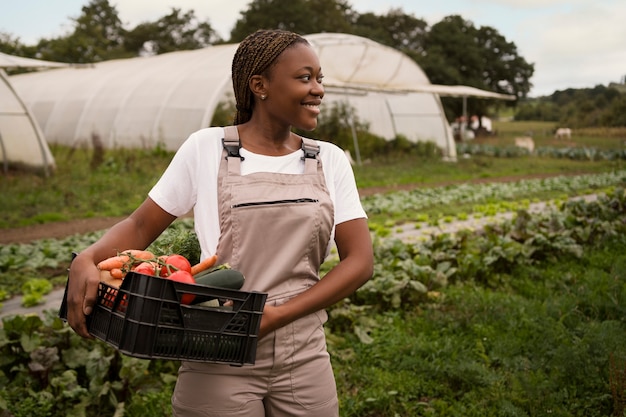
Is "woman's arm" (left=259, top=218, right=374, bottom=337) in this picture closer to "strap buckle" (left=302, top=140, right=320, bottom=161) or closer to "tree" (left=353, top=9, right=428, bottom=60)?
"strap buckle" (left=302, top=140, right=320, bottom=161)

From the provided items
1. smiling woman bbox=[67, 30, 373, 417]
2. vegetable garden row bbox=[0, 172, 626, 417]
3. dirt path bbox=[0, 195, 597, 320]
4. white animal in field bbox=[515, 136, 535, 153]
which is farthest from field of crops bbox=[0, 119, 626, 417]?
white animal in field bbox=[515, 136, 535, 153]

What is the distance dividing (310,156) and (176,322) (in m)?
Result: 0.68

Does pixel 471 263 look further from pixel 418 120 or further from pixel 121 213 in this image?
pixel 418 120

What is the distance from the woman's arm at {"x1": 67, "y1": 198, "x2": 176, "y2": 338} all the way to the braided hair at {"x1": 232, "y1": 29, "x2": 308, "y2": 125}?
445 millimetres

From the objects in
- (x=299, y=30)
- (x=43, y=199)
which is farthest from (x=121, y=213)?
(x=299, y=30)

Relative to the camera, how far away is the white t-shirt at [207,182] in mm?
1944

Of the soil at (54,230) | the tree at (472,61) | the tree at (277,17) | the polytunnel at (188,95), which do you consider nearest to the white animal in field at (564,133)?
the polytunnel at (188,95)

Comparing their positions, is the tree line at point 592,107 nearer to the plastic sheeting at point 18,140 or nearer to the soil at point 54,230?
the soil at point 54,230

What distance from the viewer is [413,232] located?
8.88 metres

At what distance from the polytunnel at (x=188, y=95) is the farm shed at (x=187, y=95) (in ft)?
0.10

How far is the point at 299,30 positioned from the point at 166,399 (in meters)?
39.5

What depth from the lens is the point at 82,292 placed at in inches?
70.6

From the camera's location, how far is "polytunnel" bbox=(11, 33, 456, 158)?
1658 centimetres

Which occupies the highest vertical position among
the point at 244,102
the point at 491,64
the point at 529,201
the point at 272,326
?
the point at 491,64
